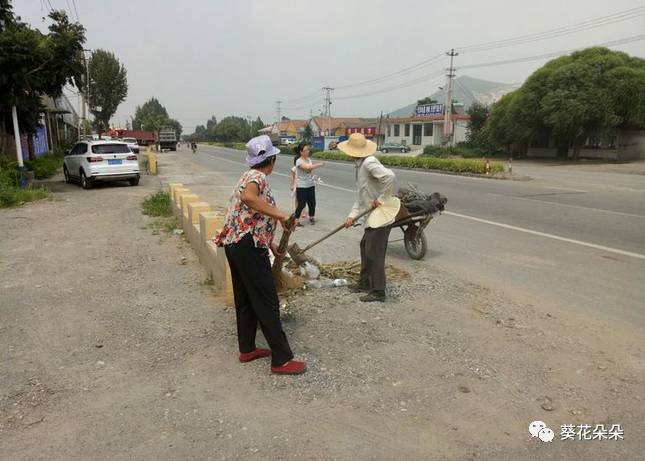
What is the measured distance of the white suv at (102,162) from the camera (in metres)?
15.7

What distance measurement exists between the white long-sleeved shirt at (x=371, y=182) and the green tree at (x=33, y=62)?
39.8 ft

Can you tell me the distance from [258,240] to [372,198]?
1.80 meters

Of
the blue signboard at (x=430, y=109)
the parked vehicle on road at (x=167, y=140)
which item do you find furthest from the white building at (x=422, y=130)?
the parked vehicle on road at (x=167, y=140)

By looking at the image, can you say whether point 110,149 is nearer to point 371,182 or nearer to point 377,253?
point 371,182

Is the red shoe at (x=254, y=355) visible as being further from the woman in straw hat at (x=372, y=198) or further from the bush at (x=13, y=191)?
the bush at (x=13, y=191)

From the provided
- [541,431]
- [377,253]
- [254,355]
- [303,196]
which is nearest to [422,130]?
[303,196]

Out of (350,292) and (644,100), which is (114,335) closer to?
(350,292)

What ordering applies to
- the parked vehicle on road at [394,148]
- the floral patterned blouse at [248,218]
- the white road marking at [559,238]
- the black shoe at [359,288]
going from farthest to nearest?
the parked vehicle on road at [394,148], the white road marking at [559,238], the black shoe at [359,288], the floral patterned blouse at [248,218]

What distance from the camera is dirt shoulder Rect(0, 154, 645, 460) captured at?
9.16 feet

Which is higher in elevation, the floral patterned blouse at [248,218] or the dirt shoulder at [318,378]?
the floral patterned blouse at [248,218]

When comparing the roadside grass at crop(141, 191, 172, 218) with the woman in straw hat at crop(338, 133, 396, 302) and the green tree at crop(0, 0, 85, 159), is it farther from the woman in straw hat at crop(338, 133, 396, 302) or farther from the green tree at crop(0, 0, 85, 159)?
the woman in straw hat at crop(338, 133, 396, 302)

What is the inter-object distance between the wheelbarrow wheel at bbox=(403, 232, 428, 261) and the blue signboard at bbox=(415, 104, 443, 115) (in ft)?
185

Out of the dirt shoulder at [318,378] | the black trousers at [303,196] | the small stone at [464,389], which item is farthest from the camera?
the black trousers at [303,196]

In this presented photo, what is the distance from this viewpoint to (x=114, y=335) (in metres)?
4.29
